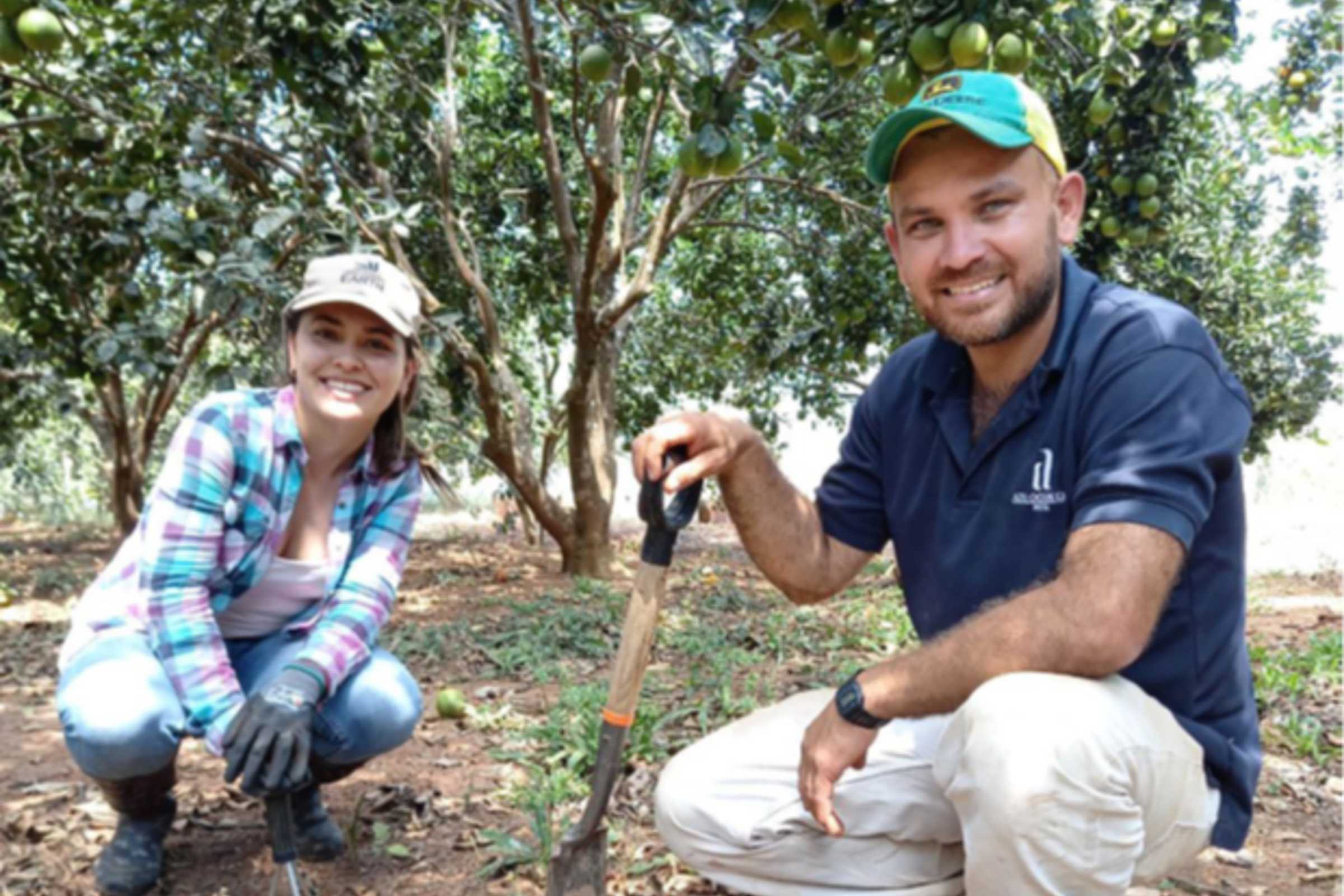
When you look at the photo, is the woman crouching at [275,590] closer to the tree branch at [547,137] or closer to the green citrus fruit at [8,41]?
the green citrus fruit at [8,41]

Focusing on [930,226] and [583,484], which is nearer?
[930,226]

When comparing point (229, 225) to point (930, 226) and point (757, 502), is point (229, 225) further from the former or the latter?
point (930, 226)

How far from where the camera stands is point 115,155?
16.4ft

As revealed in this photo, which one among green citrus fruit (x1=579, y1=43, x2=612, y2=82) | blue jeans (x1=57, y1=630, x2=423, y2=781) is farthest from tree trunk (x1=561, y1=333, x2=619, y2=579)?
blue jeans (x1=57, y1=630, x2=423, y2=781)

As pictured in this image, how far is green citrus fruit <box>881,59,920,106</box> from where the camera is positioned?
2795 millimetres

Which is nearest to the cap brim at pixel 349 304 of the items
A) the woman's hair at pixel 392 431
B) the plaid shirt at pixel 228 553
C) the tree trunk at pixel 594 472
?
the woman's hair at pixel 392 431

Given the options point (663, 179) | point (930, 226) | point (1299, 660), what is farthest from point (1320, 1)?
point (930, 226)

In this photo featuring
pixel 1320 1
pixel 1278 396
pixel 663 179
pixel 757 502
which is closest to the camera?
pixel 757 502

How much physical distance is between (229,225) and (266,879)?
2650 mm

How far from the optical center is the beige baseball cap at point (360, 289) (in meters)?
2.45

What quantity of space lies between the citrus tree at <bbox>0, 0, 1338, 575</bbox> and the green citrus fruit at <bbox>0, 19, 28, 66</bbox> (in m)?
0.83

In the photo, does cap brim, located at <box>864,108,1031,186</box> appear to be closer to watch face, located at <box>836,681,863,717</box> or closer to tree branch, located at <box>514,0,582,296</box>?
watch face, located at <box>836,681,863,717</box>

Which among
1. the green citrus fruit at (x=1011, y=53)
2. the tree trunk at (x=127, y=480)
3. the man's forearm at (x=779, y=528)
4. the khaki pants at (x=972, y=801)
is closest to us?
the khaki pants at (x=972, y=801)

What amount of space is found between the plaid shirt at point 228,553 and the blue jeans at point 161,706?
44mm
